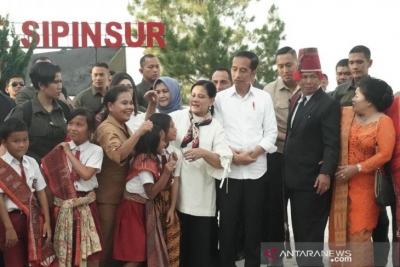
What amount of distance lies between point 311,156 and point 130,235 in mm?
1611

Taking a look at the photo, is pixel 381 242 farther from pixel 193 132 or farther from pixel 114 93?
pixel 114 93

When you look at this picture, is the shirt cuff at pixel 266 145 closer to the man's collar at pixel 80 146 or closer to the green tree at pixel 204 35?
the man's collar at pixel 80 146

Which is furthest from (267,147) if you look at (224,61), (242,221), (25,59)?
(224,61)

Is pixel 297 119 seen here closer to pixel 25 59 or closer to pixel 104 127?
pixel 104 127

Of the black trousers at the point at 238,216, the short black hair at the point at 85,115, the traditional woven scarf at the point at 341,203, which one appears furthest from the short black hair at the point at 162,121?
the traditional woven scarf at the point at 341,203

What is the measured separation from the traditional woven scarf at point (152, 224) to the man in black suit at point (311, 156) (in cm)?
114

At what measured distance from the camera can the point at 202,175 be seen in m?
5.52

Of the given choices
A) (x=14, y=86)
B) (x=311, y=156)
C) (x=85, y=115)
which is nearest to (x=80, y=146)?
(x=85, y=115)

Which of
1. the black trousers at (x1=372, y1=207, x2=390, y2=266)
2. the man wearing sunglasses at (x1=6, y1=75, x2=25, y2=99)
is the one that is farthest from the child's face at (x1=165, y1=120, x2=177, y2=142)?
the man wearing sunglasses at (x1=6, y1=75, x2=25, y2=99)

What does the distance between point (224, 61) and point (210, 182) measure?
1801 centimetres

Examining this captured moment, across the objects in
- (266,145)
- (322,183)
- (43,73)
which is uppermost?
(43,73)

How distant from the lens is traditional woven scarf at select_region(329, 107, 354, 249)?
17.4 ft

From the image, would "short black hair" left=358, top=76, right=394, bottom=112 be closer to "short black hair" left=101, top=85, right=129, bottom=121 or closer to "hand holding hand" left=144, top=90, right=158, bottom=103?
"hand holding hand" left=144, top=90, right=158, bottom=103

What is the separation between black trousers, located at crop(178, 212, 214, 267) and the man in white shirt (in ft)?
0.52
